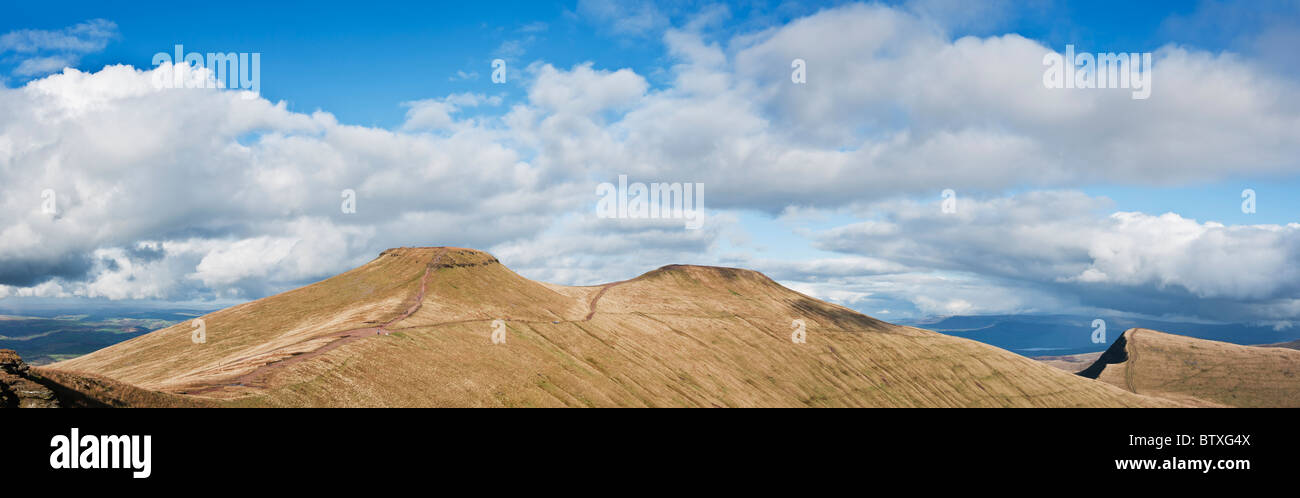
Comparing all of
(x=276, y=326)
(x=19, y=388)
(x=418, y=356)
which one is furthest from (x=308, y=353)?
(x=276, y=326)

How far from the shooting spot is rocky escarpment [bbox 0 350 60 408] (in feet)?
139

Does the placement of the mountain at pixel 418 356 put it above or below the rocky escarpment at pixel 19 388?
below

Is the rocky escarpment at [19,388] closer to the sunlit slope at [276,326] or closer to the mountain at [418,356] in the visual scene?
the mountain at [418,356]

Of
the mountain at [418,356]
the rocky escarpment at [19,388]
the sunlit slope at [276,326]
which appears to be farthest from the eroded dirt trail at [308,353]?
the rocky escarpment at [19,388]

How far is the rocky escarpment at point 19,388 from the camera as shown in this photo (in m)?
42.2

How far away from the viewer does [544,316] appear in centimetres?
16988

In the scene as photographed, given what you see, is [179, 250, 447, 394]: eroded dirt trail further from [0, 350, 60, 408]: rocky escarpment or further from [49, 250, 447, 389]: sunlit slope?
[0, 350, 60, 408]: rocky escarpment

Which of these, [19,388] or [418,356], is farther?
[418,356]

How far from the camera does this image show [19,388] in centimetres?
4341

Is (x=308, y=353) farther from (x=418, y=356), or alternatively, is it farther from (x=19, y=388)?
(x=19, y=388)
